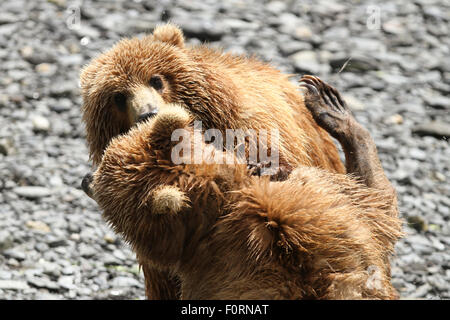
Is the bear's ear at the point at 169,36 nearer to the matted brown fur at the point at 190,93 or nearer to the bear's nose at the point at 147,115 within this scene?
the matted brown fur at the point at 190,93

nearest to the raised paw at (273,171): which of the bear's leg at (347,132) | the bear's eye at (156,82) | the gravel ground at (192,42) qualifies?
the bear's leg at (347,132)

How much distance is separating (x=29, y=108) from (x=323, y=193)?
4.88m

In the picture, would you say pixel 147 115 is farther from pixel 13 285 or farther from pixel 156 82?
pixel 13 285

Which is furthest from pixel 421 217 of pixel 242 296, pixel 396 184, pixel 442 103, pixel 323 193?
pixel 242 296

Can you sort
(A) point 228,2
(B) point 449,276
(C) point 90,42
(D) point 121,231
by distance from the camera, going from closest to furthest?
(D) point 121,231 → (B) point 449,276 → (C) point 90,42 → (A) point 228,2

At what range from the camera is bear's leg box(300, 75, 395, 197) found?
4.33m

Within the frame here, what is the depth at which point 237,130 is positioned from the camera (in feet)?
14.4

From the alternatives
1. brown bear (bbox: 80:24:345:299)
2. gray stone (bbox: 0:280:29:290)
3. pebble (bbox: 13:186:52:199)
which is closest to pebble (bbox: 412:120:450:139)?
brown bear (bbox: 80:24:345:299)

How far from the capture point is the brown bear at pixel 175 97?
4426 millimetres

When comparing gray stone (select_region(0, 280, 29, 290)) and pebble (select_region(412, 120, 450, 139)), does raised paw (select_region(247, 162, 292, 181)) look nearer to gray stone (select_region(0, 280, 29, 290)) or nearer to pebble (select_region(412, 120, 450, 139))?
gray stone (select_region(0, 280, 29, 290))

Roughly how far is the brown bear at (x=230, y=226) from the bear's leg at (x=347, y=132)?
85 centimetres

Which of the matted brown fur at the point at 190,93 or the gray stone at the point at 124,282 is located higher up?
the matted brown fur at the point at 190,93

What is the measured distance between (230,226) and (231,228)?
0.03ft

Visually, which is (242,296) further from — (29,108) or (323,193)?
(29,108)
